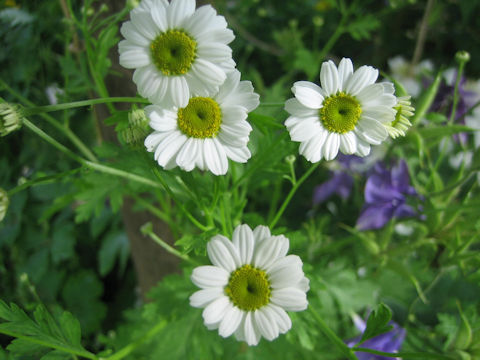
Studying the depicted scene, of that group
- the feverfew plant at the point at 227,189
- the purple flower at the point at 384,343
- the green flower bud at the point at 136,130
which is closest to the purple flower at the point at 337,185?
the feverfew plant at the point at 227,189

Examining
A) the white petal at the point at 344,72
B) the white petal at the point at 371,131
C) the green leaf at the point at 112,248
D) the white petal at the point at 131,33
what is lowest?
the green leaf at the point at 112,248

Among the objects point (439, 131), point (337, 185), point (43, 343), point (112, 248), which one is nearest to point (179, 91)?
point (43, 343)

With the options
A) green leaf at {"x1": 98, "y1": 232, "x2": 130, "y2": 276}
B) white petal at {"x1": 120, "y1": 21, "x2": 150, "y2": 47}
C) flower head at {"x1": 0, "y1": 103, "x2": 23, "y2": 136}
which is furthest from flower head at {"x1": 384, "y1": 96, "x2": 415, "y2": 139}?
green leaf at {"x1": 98, "y1": 232, "x2": 130, "y2": 276}

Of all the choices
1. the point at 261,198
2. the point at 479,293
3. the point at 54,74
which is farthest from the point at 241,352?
the point at 54,74

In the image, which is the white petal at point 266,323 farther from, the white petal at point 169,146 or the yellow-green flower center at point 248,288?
the white petal at point 169,146

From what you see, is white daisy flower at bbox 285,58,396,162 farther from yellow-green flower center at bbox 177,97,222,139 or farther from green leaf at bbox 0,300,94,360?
green leaf at bbox 0,300,94,360

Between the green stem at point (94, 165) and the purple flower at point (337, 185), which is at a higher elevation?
the green stem at point (94, 165)

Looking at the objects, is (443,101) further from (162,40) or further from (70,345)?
(70,345)
